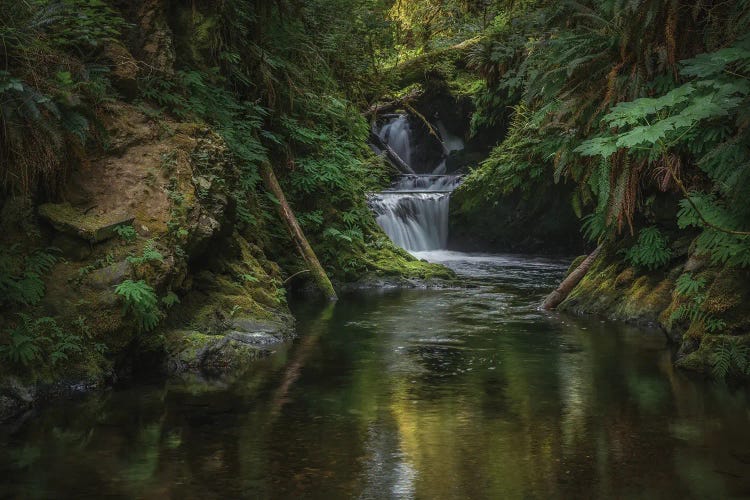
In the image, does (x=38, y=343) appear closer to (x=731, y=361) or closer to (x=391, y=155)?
(x=731, y=361)

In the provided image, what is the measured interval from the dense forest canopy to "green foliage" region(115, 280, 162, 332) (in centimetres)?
2

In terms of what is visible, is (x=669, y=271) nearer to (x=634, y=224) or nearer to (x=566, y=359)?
(x=634, y=224)

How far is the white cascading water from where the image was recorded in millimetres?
21562

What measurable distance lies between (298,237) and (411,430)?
7988mm

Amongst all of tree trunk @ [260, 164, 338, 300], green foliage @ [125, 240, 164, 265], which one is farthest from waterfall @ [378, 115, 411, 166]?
green foliage @ [125, 240, 164, 265]

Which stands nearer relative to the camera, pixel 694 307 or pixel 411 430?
pixel 411 430

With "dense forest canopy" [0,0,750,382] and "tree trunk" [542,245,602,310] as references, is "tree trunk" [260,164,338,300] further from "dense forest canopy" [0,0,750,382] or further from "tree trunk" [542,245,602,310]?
"tree trunk" [542,245,602,310]

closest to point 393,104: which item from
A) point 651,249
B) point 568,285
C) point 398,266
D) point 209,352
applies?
point 398,266

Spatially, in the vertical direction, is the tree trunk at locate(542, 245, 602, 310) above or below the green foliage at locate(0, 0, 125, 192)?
below

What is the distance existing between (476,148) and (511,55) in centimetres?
682

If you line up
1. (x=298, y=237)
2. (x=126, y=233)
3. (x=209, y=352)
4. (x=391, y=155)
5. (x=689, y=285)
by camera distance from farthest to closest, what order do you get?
(x=391, y=155), (x=298, y=237), (x=689, y=285), (x=209, y=352), (x=126, y=233)

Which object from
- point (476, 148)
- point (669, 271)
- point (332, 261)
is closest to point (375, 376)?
point (669, 271)

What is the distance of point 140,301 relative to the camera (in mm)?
8109

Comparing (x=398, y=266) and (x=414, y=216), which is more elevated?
(x=414, y=216)
